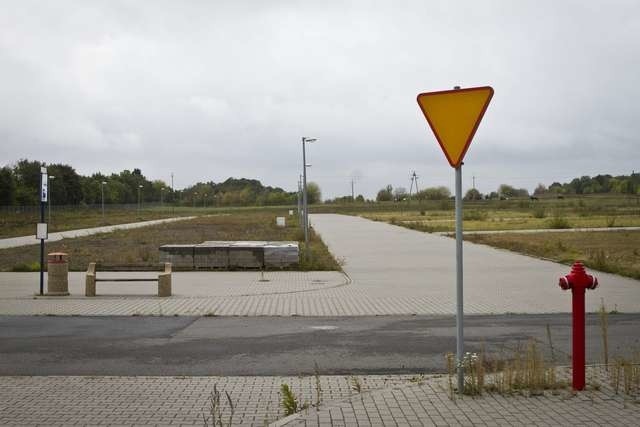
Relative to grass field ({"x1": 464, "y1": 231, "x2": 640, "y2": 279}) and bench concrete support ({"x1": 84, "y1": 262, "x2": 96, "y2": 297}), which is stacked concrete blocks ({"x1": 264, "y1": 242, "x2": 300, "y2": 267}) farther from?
grass field ({"x1": 464, "y1": 231, "x2": 640, "y2": 279})

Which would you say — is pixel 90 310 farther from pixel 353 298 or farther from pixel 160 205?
pixel 160 205

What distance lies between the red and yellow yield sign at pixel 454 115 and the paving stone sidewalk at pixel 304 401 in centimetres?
200

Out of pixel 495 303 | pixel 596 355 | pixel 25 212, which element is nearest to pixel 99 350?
pixel 596 355

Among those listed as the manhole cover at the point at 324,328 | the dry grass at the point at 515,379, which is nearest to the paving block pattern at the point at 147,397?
the dry grass at the point at 515,379

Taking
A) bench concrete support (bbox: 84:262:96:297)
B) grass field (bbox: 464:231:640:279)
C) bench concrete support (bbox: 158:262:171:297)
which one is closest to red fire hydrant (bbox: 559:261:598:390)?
bench concrete support (bbox: 158:262:171:297)

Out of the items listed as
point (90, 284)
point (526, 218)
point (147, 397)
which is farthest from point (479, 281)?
point (526, 218)

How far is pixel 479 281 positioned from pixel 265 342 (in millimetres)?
8821

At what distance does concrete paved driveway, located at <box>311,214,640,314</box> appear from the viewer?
1255 centimetres

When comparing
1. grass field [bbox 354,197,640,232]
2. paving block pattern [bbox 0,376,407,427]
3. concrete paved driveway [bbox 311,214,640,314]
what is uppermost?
grass field [bbox 354,197,640,232]

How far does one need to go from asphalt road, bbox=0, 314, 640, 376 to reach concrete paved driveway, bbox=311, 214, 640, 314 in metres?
1.61

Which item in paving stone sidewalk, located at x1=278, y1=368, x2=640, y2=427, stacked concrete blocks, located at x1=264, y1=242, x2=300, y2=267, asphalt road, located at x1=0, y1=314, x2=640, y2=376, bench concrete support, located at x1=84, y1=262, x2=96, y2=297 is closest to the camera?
paving stone sidewalk, located at x1=278, y1=368, x2=640, y2=427

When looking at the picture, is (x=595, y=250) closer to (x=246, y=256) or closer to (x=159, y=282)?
(x=246, y=256)

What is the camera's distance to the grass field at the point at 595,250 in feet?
61.6

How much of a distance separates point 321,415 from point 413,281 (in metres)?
11.5
